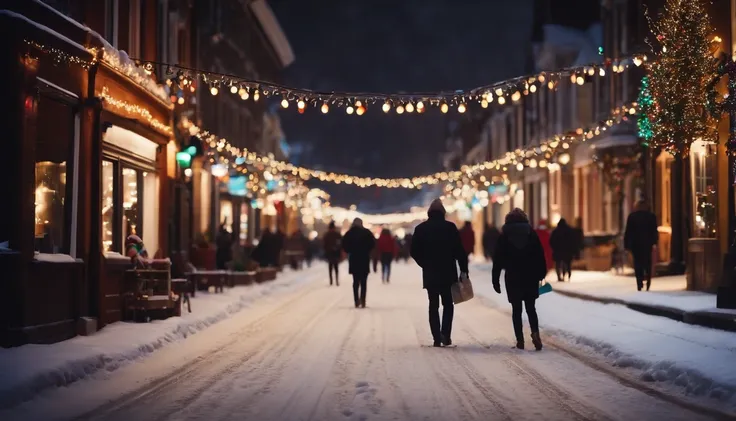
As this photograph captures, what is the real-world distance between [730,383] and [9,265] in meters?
8.64

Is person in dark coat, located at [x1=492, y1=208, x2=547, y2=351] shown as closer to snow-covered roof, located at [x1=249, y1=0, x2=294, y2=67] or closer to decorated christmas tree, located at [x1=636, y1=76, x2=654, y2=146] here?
decorated christmas tree, located at [x1=636, y1=76, x2=654, y2=146]

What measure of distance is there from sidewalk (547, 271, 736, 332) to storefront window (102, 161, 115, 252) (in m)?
9.56

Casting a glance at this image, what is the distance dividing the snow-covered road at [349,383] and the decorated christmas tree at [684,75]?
5.87 metres

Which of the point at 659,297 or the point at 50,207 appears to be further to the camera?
the point at 659,297

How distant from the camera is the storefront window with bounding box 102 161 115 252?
764 inches

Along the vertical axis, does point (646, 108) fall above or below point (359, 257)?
above

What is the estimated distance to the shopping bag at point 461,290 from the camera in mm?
15719

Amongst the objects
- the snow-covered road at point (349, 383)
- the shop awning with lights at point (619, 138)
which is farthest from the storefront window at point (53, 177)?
the shop awning with lights at point (619, 138)

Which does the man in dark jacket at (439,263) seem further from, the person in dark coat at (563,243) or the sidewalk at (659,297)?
the person in dark coat at (563,243)

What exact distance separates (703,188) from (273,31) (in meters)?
39.4

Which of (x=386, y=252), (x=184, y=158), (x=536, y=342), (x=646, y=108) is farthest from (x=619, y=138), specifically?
(x=536, y=342)

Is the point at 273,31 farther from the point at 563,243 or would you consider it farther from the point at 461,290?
the point at 461,290

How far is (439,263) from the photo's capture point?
15898 millimetres

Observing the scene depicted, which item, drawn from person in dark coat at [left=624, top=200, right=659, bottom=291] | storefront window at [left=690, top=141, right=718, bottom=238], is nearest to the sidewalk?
person in dark coat at [left=624, top=200, right=659, bottom=291]
